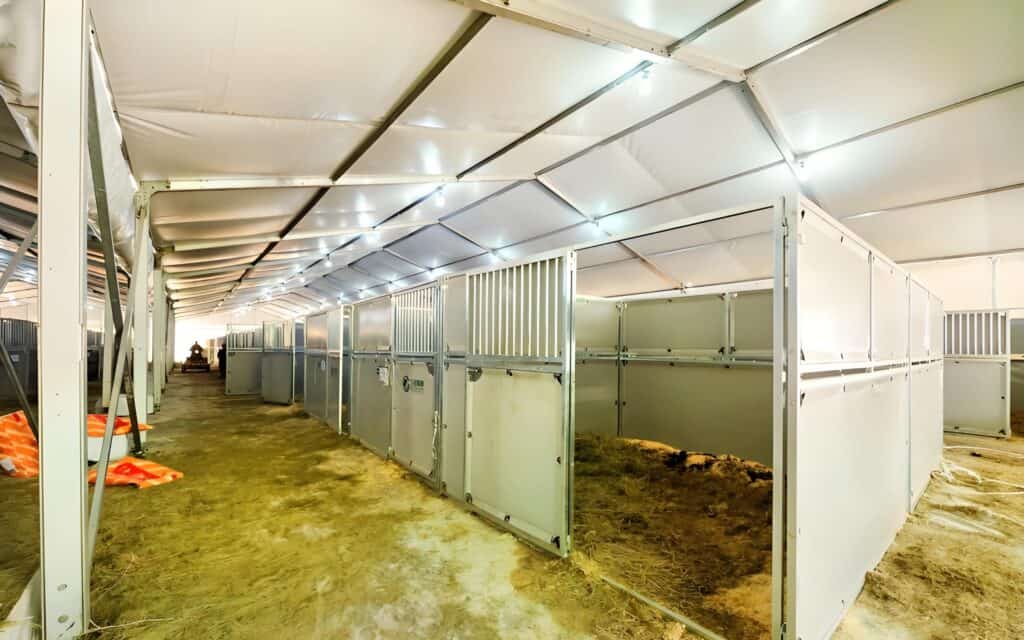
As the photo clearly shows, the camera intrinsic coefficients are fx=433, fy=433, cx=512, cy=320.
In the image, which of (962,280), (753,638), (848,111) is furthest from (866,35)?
(962,280)

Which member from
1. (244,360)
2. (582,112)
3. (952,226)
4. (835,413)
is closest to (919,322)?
(952,226)

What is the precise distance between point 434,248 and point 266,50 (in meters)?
6.23

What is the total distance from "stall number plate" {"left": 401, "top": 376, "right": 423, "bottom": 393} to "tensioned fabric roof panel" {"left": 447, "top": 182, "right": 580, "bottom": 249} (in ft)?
9.25

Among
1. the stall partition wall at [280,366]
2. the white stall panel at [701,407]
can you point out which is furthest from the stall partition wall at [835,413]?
the stall partition wall at [280,366]

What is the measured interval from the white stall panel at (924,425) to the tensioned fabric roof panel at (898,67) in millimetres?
2083

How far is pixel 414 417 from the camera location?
14.4ft

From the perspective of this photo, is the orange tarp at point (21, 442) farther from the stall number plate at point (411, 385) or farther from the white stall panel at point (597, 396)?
the white stall panel at point (597, 396)

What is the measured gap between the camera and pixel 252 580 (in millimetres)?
2438

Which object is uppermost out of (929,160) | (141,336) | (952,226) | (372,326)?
(929,160)

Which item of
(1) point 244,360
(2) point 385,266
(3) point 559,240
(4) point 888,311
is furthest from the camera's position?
(1) point 244,360

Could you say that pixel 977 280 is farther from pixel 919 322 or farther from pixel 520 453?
pixel 520 453

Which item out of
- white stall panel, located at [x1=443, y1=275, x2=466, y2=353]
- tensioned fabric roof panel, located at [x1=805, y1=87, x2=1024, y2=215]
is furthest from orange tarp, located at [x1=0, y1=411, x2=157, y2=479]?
tensioned fabric roof panel, located at [x1=805, y1=87, x2=1024, y2=215]

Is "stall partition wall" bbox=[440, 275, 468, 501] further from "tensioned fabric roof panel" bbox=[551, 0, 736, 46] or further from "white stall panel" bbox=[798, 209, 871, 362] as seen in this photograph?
"white stall panel" bbox=[798, 209, 871, 362]

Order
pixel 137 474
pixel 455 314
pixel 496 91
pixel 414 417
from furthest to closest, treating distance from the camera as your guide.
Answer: pixel 414 417 → pixel 137 474 → pixel 455 314 → pixel 496 91
